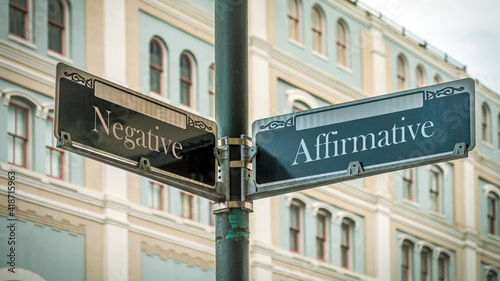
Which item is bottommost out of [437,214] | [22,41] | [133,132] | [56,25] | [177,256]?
[133,132]

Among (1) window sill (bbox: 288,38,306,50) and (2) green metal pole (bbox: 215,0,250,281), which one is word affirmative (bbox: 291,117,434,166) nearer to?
(2) green metal pole (bbox: 215,0,250,281)

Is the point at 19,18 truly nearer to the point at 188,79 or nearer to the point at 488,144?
the point at 188,79

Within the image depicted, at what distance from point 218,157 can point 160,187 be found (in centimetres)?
1979

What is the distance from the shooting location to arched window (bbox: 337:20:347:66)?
104ft

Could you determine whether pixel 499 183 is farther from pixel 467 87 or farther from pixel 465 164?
pixel 467 87

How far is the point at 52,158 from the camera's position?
2155 cm

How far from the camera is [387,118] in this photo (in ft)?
14.4

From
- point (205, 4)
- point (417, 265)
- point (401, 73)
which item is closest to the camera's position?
point (205, 4)

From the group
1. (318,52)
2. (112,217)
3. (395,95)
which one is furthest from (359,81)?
(395,95)

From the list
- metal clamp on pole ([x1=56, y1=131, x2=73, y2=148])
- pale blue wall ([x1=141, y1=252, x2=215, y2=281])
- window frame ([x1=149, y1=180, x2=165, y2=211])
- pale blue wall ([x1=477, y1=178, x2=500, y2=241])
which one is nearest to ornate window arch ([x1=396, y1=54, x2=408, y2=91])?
pale blue wall ([x1=477, y1=178, x2=500, y2=241])

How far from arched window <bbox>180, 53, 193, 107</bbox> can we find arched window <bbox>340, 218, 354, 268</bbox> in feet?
24.6

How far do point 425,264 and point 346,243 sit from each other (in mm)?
4635

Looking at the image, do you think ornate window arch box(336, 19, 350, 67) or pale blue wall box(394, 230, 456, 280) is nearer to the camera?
ornate window arch box(336, 19, 350, 67)

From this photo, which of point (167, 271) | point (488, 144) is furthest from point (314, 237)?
point (488, 144)
